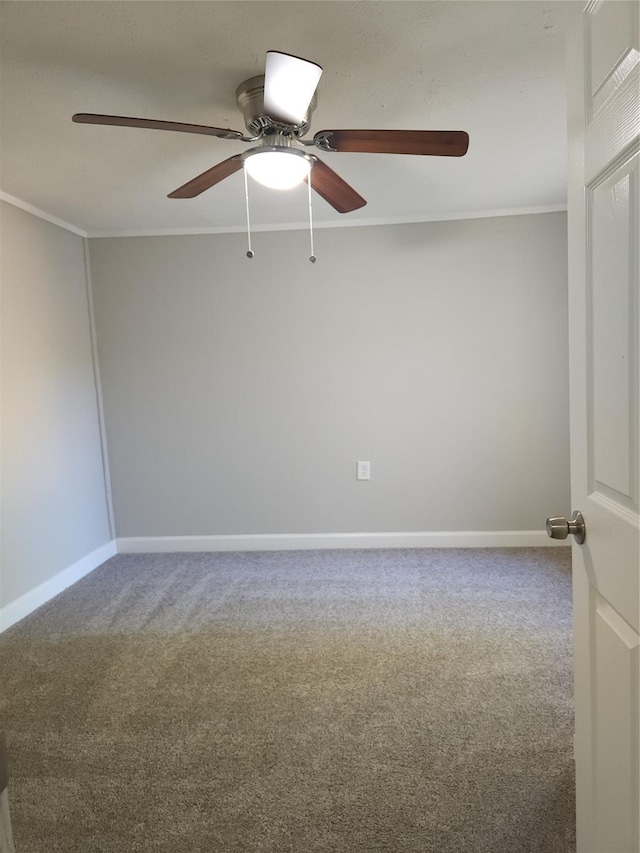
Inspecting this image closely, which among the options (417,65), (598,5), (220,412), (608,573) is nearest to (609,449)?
(608,573)

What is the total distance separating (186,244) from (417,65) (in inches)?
83.3

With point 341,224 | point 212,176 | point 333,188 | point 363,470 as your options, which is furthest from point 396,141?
point 363,470

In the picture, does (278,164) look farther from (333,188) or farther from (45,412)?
(45,412)

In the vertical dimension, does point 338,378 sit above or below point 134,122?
below

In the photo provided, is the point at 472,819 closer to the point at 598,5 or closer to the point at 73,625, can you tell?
the point at 598,5

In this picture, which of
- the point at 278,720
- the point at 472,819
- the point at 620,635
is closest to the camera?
the point at 620,635

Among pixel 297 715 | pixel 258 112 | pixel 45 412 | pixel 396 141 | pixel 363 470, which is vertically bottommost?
pixel 297 715

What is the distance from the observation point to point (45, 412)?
2941 mm

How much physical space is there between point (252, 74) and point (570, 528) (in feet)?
5.25

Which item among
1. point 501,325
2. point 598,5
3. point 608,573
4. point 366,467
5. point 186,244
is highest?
point 186,244

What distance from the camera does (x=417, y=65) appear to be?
1.65 metres

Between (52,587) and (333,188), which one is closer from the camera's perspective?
(333,188)

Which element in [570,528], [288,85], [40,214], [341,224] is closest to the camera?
[570,528]

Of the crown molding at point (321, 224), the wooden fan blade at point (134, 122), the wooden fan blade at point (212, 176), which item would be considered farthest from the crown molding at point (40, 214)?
the wooden fan blade at point (134, 122)
